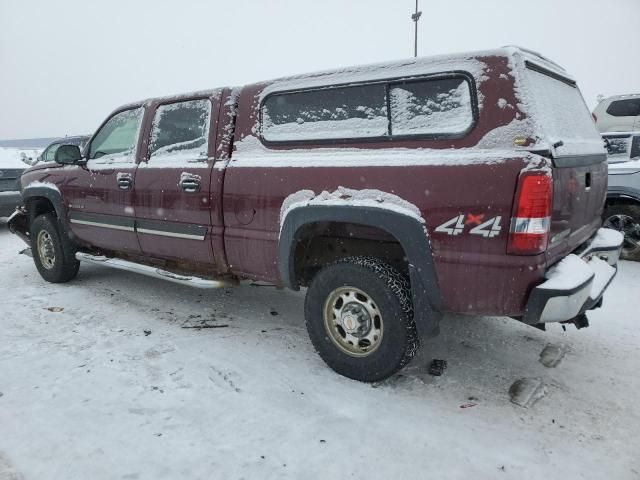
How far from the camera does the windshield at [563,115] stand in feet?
7.97

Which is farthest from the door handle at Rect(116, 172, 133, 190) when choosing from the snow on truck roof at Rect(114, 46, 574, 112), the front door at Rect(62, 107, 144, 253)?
the snow on truck roof at Rect(114, 46, 574, 112)

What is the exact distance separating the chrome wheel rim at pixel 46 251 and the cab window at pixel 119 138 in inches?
49.7

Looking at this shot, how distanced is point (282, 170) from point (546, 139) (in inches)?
62.9

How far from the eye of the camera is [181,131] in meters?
3.87

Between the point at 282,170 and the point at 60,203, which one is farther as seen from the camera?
the point at 60,203

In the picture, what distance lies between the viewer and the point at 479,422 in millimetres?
2547

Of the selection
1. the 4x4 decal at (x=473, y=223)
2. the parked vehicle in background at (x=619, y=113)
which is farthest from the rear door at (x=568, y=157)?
the parked vehicle in background at (x=619, y=113)

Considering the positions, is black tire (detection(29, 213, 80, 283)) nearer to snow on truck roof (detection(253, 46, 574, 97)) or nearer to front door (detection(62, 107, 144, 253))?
front door (detection(62, 107, 144, 253))

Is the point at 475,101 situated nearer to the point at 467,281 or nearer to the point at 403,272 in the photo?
the point at 467,281

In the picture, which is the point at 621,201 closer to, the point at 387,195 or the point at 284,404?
the point at 387,195

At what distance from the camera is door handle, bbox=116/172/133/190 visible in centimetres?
413

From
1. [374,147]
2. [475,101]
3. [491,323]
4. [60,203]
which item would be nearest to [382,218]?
[374,147]

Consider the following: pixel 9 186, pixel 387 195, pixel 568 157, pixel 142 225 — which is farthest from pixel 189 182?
pixel 9 186

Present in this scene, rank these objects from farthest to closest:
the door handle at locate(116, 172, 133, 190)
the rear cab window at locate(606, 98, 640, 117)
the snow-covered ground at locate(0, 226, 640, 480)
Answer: the rear cab window at locate(606, 98, 640, 117), the door handle at locate(116, 172, 133, 190), the snow-covered ground at locate(0, 226, 640, 480)
